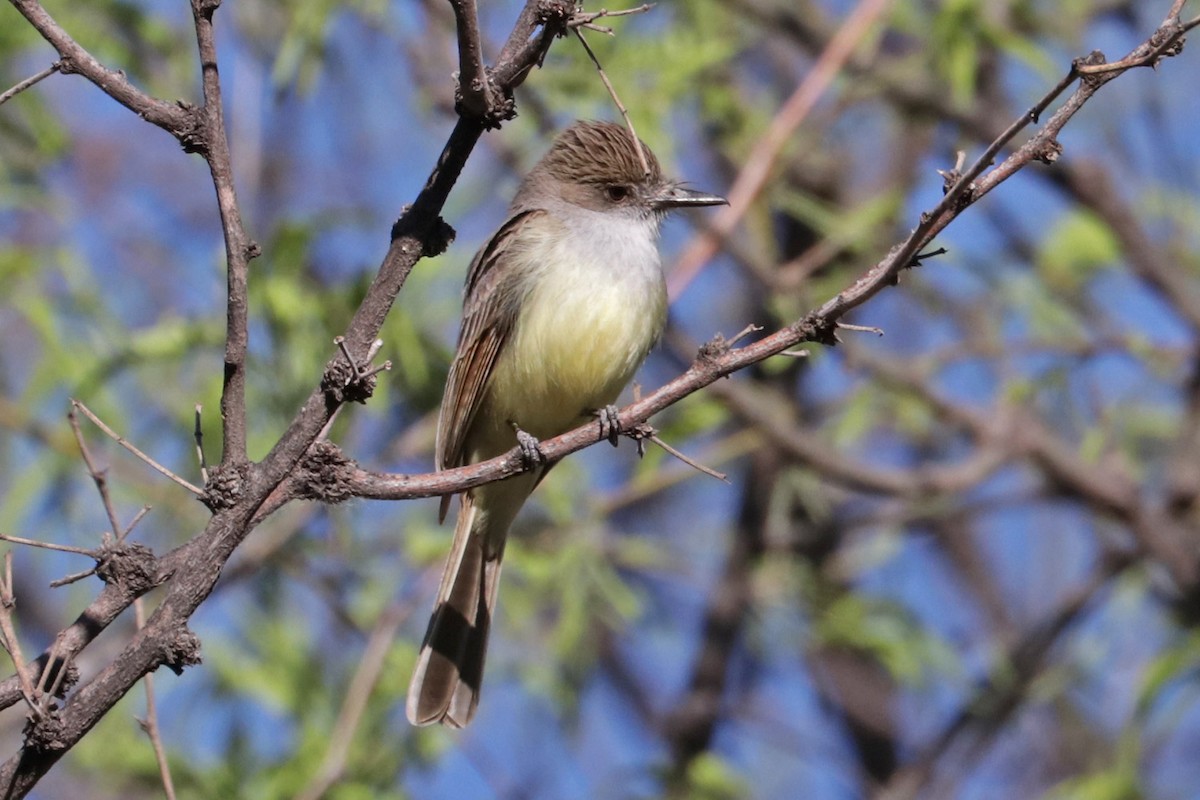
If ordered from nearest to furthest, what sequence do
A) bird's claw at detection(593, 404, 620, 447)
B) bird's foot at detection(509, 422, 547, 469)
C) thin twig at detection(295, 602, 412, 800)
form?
bird's foot at detection(509, 422, 547, 469) < bird's claw at detection(593, 404, 620, 447) < thin twig at detection(295, 602, 412, 800)

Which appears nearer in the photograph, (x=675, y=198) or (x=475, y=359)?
(x=475, y=359)

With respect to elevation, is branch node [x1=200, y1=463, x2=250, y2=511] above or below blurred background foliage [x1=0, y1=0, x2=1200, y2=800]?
below

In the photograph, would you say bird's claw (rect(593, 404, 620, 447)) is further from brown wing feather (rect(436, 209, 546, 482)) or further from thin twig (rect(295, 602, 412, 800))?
thin twig (rect(295, 602, 412, 800))

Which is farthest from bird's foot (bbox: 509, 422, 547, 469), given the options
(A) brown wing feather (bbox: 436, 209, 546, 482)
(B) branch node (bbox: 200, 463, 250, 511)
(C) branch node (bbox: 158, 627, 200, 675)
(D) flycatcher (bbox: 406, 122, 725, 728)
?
(A) brown wing feather (bbox: 436, 209, 546, 482)

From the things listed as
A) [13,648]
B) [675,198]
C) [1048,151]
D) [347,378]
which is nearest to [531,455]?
[347,378]

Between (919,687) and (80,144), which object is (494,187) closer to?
(919,687)

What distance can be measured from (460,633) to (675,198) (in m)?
1.83

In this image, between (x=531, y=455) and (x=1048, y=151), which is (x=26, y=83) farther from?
(x=1048, y=151)

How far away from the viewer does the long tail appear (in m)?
4.69

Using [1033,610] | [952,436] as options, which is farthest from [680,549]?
[1033,610]

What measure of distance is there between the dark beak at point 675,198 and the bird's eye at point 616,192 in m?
0.11

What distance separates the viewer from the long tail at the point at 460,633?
15.4 feet

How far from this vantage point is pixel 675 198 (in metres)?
5.60

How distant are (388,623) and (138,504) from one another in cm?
130
